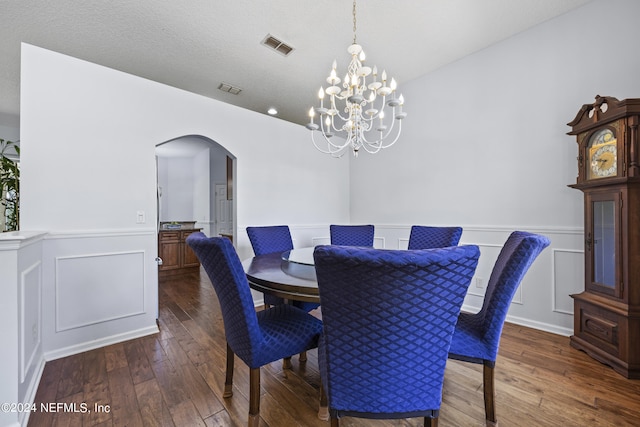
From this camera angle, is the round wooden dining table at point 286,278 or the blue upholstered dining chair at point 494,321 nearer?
the blue upholstered dining chair at point 494,321

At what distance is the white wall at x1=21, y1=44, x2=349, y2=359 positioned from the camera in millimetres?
2086

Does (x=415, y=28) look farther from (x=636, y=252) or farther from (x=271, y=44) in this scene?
(x=636, y=252)

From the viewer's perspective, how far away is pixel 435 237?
2541 mm

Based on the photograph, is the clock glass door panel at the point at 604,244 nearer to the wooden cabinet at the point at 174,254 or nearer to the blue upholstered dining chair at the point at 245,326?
the blue upholstered dining chair at the point at 245,326

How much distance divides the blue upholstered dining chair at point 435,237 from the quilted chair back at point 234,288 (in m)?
1.84

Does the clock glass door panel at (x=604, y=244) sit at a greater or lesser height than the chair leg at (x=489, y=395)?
greater

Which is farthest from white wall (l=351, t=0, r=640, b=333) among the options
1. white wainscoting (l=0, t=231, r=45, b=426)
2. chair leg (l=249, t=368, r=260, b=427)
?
white wainscoting (l=0, t=231, r=45, b=426)

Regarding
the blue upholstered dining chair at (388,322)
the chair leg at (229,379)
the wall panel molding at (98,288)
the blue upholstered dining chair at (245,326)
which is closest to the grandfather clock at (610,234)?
the blue upholstered dining chair at (388,322)

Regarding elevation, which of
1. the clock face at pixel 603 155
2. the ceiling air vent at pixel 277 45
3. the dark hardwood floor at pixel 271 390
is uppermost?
the ceiling air vent at pixel 277 45

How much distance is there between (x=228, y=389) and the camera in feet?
5.38

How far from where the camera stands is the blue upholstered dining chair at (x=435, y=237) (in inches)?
93.0

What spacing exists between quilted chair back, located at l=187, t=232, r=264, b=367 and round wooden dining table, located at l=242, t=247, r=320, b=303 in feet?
0.54

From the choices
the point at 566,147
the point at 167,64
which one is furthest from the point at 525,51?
the point at 167,64

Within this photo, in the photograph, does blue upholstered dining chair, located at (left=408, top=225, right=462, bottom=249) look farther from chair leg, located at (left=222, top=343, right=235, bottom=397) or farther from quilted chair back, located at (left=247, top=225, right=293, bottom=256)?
chair leg, located at (left=222, top=343, right=235, bottom=397)
